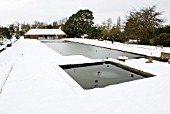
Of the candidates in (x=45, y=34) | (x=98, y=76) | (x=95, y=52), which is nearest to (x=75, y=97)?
(x=98, y=76)

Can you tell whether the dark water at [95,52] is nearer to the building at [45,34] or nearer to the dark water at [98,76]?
the dark water at [98,76]

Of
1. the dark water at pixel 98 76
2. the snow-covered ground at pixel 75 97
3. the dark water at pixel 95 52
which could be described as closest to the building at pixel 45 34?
the dark water at pixel 95 52

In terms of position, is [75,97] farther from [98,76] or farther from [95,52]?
[95,52]

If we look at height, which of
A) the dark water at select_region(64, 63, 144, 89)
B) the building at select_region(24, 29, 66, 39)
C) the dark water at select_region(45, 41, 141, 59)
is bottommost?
the dark water at select_region(64, 63, 144, 89)

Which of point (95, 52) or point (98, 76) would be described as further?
point (95, 52)

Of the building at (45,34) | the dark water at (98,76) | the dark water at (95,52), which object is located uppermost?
the building at (45,34)

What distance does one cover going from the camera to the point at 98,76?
8219mm

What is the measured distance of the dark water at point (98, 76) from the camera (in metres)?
7.15

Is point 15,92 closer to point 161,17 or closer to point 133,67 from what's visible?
point 133,67

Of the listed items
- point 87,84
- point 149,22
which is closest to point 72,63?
point 87,84

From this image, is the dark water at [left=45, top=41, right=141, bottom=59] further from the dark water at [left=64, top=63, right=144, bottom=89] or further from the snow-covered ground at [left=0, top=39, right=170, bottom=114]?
the snow-covered ground at [left=0, top=39, right=170, bottom=114]

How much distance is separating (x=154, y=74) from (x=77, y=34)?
120 ft

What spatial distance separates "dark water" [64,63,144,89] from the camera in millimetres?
7152

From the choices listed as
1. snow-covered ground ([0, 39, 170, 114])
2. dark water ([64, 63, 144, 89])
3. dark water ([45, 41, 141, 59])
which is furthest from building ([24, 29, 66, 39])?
snow-covered ground ([0, 39, 170, 114])
